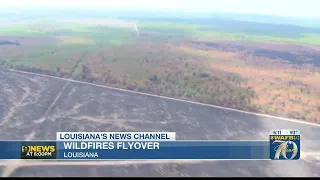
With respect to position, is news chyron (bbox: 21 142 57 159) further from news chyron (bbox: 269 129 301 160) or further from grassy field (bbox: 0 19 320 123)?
grassy field (bbox: 0 19 320 123)

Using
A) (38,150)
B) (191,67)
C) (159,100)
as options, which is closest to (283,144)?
(38,150)

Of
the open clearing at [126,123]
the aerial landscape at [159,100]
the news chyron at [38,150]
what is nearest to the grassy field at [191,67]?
the aerial landscape at [159,100]

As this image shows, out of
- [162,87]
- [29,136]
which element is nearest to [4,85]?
[29,136]

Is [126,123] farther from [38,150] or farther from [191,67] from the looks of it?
[191,67]


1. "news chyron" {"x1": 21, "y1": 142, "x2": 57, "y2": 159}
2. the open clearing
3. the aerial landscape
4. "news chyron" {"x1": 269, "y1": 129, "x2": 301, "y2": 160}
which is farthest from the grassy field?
"news chyron" {"x1": 21, "y1": 142, "x2": 57, "y2": 159}

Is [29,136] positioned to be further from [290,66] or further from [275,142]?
[290,66]

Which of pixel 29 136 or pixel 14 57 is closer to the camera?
pixel 29 136
